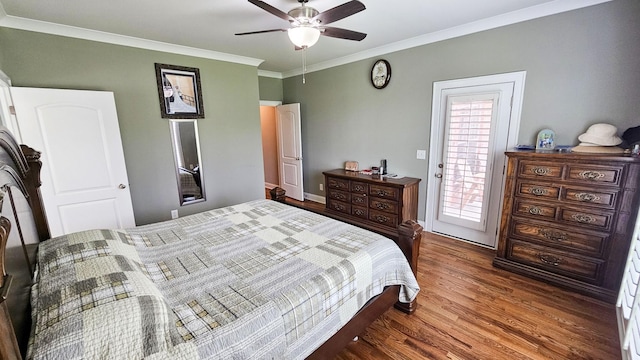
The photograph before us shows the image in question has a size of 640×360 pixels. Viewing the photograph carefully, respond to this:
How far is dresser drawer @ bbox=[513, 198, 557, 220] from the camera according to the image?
232 cm

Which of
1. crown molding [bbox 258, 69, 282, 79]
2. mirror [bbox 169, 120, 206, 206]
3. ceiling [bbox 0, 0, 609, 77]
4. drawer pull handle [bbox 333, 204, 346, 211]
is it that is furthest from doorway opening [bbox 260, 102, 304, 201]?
mirror [bbox 169, 120, 206, 206]

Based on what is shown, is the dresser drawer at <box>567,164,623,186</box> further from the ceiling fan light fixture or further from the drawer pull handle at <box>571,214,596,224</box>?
the ceiling fan light fixture

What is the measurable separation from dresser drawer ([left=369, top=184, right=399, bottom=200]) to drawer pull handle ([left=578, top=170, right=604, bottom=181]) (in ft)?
5.46

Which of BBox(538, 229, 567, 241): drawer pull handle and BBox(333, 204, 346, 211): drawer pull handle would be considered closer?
BBox(538, 229, 567, 241): drawer pull handle

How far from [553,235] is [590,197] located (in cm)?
42

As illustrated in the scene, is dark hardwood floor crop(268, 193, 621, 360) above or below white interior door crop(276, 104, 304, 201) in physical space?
below

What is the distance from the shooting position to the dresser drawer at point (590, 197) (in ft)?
6.73

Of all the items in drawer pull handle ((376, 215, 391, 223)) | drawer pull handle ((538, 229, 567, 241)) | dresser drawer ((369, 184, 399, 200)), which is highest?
dresser drawer ((369, 184, 399, 200))

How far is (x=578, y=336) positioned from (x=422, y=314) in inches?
39.9

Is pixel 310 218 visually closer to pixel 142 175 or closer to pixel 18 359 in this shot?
pixel 18 359

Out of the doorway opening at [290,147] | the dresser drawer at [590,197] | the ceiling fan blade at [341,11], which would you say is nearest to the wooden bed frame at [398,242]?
the dresser drawer at [590,197]

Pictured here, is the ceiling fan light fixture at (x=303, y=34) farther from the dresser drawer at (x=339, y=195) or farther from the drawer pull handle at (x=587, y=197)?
the drawer pull handle at (x=587, y=197)

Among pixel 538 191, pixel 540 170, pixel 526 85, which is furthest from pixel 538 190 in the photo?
pixel 526 85

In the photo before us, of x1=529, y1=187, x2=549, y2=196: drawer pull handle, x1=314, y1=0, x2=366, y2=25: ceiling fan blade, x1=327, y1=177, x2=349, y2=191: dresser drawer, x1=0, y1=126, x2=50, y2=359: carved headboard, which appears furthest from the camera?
x1=327, y1=177, x2=349, y2=191: dresser drawer
